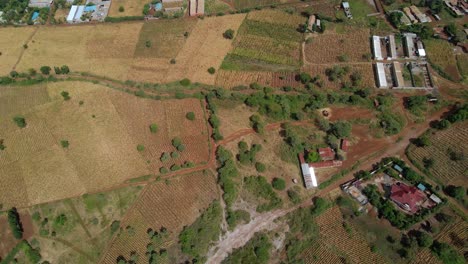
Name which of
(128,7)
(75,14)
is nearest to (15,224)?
(75,14)

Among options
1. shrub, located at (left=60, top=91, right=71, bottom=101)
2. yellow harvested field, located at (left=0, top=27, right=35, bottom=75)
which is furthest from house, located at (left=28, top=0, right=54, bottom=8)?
shrub, located at (left=60, top=91, right=71, bottom=101)

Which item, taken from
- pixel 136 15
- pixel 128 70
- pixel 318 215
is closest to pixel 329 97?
pixel 318 215

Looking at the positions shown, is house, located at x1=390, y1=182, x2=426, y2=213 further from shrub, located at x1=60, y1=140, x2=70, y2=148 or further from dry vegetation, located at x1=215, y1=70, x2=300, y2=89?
shrub, located at x1=60, y1=140, x2=70, y2=148

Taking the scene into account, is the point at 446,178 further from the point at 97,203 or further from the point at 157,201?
the point at 97,203

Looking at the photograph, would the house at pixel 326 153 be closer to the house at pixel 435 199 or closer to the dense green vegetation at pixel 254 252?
the house at pixel 435 199

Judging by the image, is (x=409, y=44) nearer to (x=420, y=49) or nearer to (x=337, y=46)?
(x=420, y=49)

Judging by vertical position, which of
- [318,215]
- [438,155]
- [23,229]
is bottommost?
[23,229]

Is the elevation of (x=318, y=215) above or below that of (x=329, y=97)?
below
